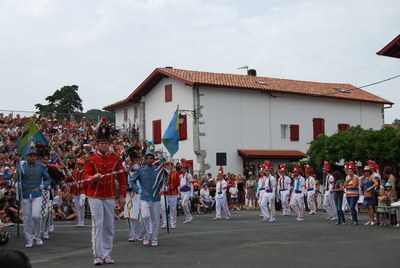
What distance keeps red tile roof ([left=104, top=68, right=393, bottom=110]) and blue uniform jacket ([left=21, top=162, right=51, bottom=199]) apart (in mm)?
25293

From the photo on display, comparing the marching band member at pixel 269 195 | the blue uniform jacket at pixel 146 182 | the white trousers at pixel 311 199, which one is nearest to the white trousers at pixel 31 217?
the blue uniform jacket at pixel 146 182

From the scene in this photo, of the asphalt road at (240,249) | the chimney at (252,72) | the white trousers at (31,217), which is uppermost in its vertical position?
the chimney at (252,72)

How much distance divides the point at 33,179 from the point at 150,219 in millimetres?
2965

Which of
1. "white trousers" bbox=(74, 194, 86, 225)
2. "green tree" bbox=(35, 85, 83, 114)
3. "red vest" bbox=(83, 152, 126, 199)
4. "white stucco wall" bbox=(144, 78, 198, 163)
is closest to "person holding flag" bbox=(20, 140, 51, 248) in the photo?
"red vest" bbox=(83, 152, 126, 199)

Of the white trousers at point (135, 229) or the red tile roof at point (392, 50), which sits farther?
the red tile roof at point (392, 50)

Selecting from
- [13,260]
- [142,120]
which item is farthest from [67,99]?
[13,260]

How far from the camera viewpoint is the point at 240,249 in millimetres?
12391

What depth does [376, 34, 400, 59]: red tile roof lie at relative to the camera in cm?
1973

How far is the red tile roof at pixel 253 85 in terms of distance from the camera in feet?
133

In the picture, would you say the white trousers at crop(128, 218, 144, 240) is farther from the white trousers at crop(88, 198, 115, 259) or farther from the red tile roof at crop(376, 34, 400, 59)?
the red tile roof at crop(376, 34, 400, 59)

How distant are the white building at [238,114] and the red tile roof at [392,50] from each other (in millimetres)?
18929

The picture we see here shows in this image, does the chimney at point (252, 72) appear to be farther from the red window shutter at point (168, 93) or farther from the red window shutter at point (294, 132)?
the red window shutter at point (168, 93)

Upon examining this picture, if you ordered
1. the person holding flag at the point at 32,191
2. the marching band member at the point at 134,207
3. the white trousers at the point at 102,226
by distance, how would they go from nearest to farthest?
the white trousers at the point at 102,226, the person holding flag at the point at 32,191, the marching band member at the point at 134,207

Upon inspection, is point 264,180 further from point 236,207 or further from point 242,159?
point 242,159
